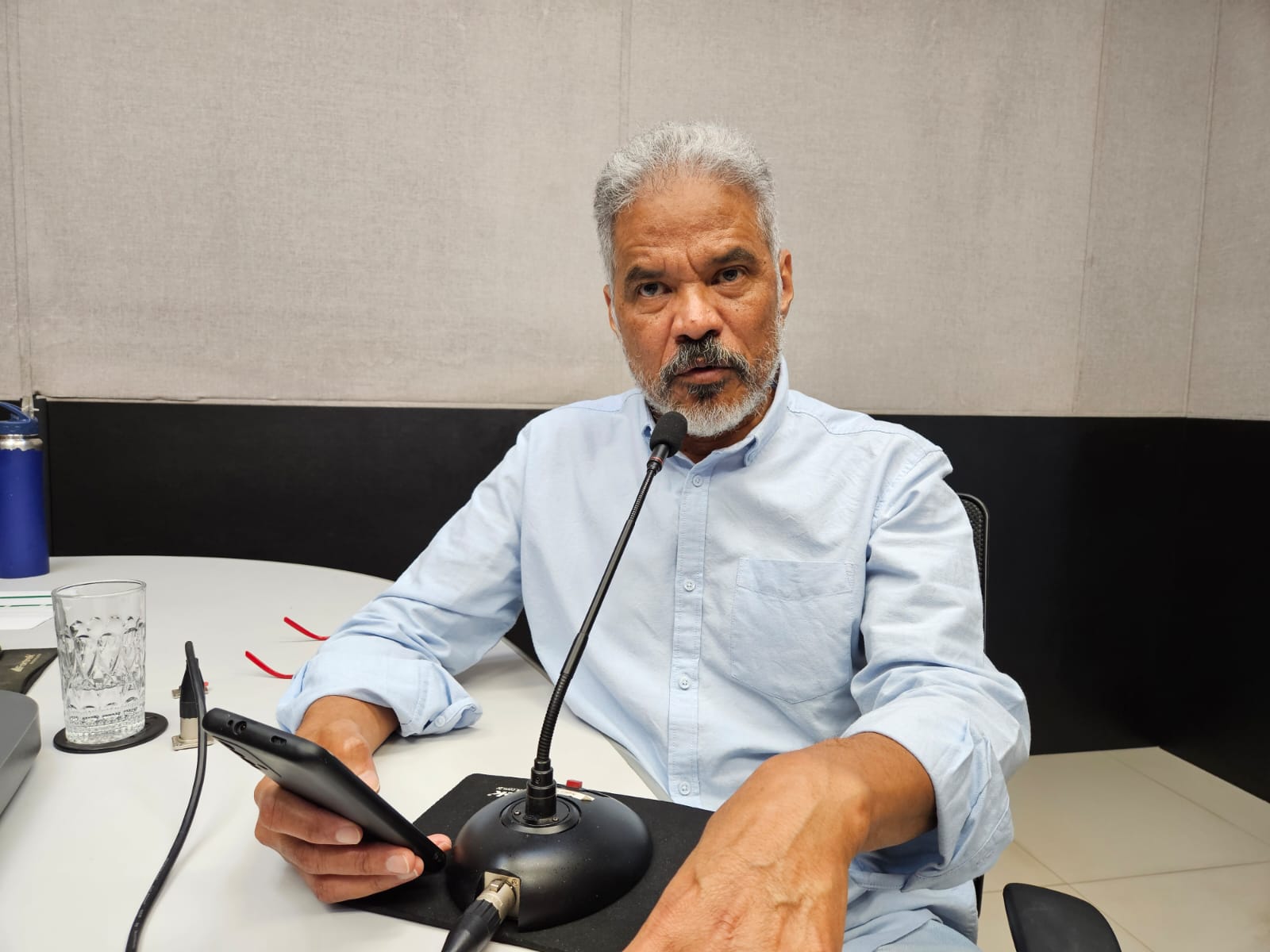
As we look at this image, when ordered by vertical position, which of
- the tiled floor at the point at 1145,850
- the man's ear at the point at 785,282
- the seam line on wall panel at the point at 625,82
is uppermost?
the seam line on wall panel at the point at 625,82

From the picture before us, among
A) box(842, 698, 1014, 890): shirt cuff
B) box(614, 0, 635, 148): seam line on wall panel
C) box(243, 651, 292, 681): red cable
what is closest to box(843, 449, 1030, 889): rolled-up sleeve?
box(842, 698, 1014, 890): shirt cuff

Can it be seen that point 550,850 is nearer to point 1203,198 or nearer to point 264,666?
point 264,666

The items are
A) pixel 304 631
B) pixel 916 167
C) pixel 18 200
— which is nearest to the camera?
pixel 304 631

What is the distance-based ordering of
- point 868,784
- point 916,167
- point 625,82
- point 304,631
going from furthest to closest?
point 916,167 < point 625,82 < point 304,631 < point 868,784

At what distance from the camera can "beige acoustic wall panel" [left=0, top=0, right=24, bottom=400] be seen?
1.92m

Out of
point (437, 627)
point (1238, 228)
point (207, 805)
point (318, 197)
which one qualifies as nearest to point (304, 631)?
point (437, 627)

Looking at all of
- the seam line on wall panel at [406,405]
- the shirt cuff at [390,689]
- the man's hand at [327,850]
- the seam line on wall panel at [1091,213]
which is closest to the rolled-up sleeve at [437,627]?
the shirt cuff at [390,689]

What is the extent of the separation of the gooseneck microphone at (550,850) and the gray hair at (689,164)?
26.6 inches

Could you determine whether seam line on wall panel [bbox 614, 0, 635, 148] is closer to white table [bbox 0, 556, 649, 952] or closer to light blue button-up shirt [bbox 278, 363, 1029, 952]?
light blue button-up shirt [bbox 278, 363, 1029, 952]

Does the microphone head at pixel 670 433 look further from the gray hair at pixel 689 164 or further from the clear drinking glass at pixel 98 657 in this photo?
the clear drinking glass at pixel 98 657

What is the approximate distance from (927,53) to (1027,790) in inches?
82.4

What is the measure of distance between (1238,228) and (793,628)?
7.67 ft

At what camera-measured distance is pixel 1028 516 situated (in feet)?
8.38

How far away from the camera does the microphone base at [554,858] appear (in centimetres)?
57
